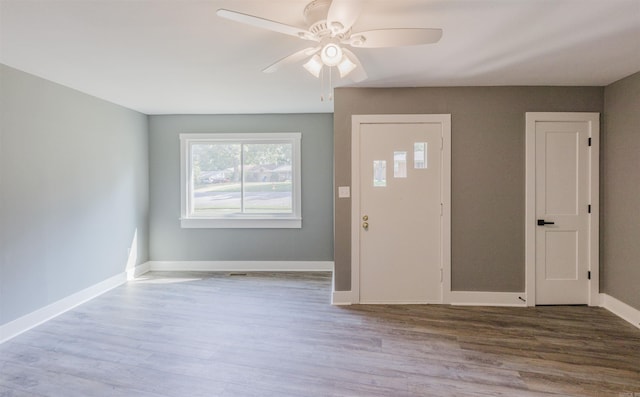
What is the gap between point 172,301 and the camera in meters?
3.60

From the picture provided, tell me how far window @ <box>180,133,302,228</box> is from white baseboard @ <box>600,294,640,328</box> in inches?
146

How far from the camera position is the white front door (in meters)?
3.38

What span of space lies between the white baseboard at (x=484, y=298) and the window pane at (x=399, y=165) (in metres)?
1.42

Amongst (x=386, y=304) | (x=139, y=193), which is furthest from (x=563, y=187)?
(x=139, y=193)

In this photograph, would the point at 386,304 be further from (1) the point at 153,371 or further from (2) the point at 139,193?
(2) the point at 139,193

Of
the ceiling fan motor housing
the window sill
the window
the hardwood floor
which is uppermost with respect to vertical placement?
the ceiling fan motor housing

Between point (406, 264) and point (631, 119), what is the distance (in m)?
2.57

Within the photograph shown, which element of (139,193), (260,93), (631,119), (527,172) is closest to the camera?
(631,119)

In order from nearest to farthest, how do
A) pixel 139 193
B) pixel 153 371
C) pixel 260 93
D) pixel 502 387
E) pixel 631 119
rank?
pixel 502 387 < pixel 153 371 < pixel 631 119 < pixel 260 93 < pixel 139 193

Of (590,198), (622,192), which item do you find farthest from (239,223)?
(622,192)

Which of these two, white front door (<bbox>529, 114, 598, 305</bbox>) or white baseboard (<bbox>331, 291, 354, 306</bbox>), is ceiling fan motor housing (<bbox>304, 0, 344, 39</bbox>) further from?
white front door (<bbox>529, 114, 598, 305</bbox>)

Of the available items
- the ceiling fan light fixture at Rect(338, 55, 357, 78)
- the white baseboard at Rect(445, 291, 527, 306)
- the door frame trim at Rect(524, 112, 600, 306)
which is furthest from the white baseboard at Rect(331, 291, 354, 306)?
the ceiling fan light fixture at Rect(338, 55, 357, 78)

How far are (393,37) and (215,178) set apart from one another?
151 inches

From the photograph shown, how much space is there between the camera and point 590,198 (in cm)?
338
